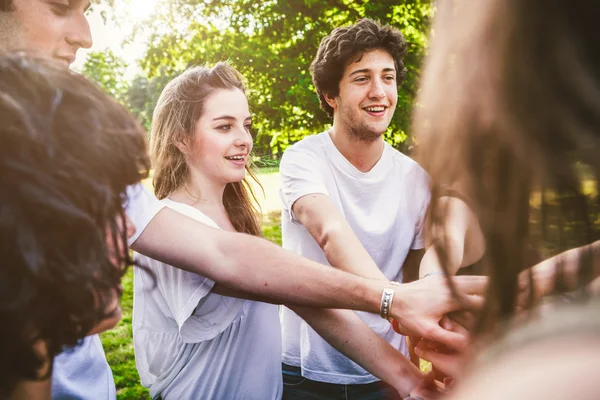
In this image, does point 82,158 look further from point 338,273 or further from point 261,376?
point 261,376

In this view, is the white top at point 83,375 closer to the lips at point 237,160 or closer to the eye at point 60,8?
the lips at point 237,160

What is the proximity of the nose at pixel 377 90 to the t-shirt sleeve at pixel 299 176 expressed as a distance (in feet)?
2.45

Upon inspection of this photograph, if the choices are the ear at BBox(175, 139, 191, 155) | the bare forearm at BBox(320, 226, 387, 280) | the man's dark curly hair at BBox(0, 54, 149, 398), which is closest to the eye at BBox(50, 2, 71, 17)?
the ear at BBox(175, 139, 191, 155)

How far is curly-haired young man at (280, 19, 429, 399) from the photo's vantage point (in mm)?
2480

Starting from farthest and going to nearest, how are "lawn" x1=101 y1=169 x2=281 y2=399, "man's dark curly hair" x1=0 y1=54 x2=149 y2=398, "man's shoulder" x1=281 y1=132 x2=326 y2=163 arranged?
"lawn" x1=101 y1=169 x2=281 y2=399 → "man's shoulder" x1=281 y1=132 x2=326 y2=163 → "man's dark curly hair" x1=0 y1=54 x2=149 y2=398

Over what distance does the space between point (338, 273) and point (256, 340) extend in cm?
56

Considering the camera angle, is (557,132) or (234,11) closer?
(557,132)

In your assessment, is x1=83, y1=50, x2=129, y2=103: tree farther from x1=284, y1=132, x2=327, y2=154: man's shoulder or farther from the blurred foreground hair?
the blurred foreground hair

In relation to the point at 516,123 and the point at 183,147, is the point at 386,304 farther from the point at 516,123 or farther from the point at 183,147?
the point at 183,147

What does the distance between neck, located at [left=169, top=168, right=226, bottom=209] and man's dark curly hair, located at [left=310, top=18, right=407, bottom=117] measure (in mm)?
1364

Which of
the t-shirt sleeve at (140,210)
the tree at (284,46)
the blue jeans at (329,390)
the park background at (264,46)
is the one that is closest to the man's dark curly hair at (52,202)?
the t-shirt sleeve at (140,210)

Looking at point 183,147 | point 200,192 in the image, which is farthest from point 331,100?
point 200,192

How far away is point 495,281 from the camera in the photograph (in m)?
0.89

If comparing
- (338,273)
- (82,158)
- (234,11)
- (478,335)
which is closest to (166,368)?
(338,273)
